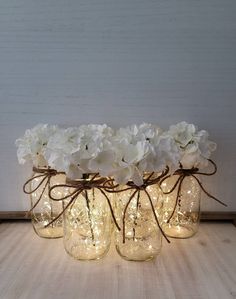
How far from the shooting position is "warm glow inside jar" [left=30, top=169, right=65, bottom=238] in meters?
0.71

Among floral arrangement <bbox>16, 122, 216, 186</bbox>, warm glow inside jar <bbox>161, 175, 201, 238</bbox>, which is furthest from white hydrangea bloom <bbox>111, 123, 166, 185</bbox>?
warm glow inside jar <bbox>161, 175, 201, 238</bbox>

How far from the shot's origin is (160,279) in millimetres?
532

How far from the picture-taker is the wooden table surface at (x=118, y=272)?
0.49 meters

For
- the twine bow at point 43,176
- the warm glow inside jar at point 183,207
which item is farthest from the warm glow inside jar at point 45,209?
the warm glow inside jar at point 183,207

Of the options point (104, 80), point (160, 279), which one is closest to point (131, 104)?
point (104, 80)

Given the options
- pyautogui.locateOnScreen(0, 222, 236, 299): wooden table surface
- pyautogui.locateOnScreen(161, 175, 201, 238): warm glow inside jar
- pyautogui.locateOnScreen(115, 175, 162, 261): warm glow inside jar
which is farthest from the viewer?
pyautogui.locateOnScreen(161, 175, 201, 238): warm glow inside jar

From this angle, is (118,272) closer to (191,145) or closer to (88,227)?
(88,227)

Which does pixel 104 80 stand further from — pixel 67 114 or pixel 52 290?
pixel 52 290

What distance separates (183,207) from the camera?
74cm

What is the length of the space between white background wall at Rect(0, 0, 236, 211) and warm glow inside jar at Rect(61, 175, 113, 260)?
22 centimetres

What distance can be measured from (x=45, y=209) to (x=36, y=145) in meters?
0.19

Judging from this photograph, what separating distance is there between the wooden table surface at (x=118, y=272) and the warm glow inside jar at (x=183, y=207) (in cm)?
4

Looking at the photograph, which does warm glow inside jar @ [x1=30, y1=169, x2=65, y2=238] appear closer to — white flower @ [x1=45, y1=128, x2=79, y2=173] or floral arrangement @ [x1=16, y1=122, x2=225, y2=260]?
floral arrangement @ [x1=16, y1=122, x2=225, y2=260]

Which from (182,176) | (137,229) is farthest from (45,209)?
(182,176)
